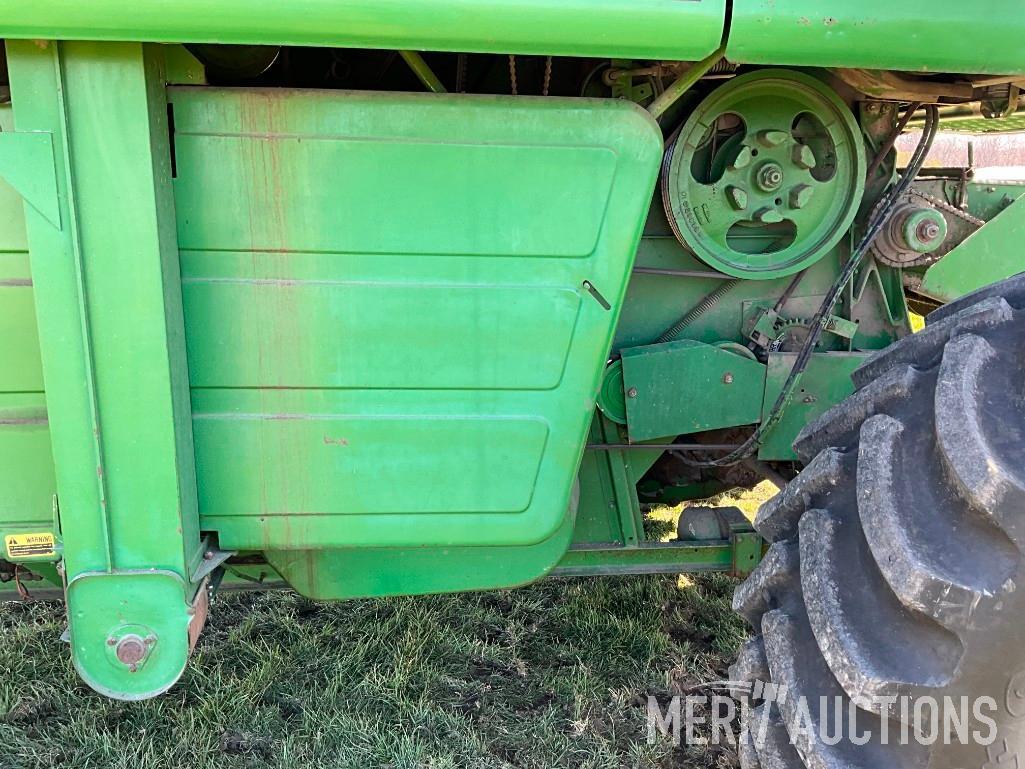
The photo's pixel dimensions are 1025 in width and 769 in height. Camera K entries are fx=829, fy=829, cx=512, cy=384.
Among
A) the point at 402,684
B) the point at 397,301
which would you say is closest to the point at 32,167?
the point at 397,301

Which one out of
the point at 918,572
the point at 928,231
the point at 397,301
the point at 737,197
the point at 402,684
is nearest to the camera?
the point at 918,572

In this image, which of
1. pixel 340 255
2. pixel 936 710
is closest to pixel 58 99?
pixel 340 255

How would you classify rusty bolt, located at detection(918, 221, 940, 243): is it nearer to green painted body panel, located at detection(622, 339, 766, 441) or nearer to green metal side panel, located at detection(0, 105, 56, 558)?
green painted body panel, located at detection(622, 339, 766, 441)

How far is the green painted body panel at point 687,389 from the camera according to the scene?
1.88 metres

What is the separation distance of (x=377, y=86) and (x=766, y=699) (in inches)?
59.5

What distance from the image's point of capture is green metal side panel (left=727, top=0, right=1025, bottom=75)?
1205mm

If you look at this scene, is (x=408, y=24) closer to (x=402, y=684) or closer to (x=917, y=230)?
(x=917, y=230)

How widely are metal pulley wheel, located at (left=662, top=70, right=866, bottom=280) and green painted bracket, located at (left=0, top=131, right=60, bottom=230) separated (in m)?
1.17

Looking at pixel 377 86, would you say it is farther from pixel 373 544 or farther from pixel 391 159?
pixel 373 544

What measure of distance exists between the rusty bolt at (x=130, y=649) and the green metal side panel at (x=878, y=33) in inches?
53.5

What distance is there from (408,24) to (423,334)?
0.50 meters

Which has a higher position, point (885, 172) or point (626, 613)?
point (885, 172)

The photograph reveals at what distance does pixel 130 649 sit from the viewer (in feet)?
4.68

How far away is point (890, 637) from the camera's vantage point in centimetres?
122
